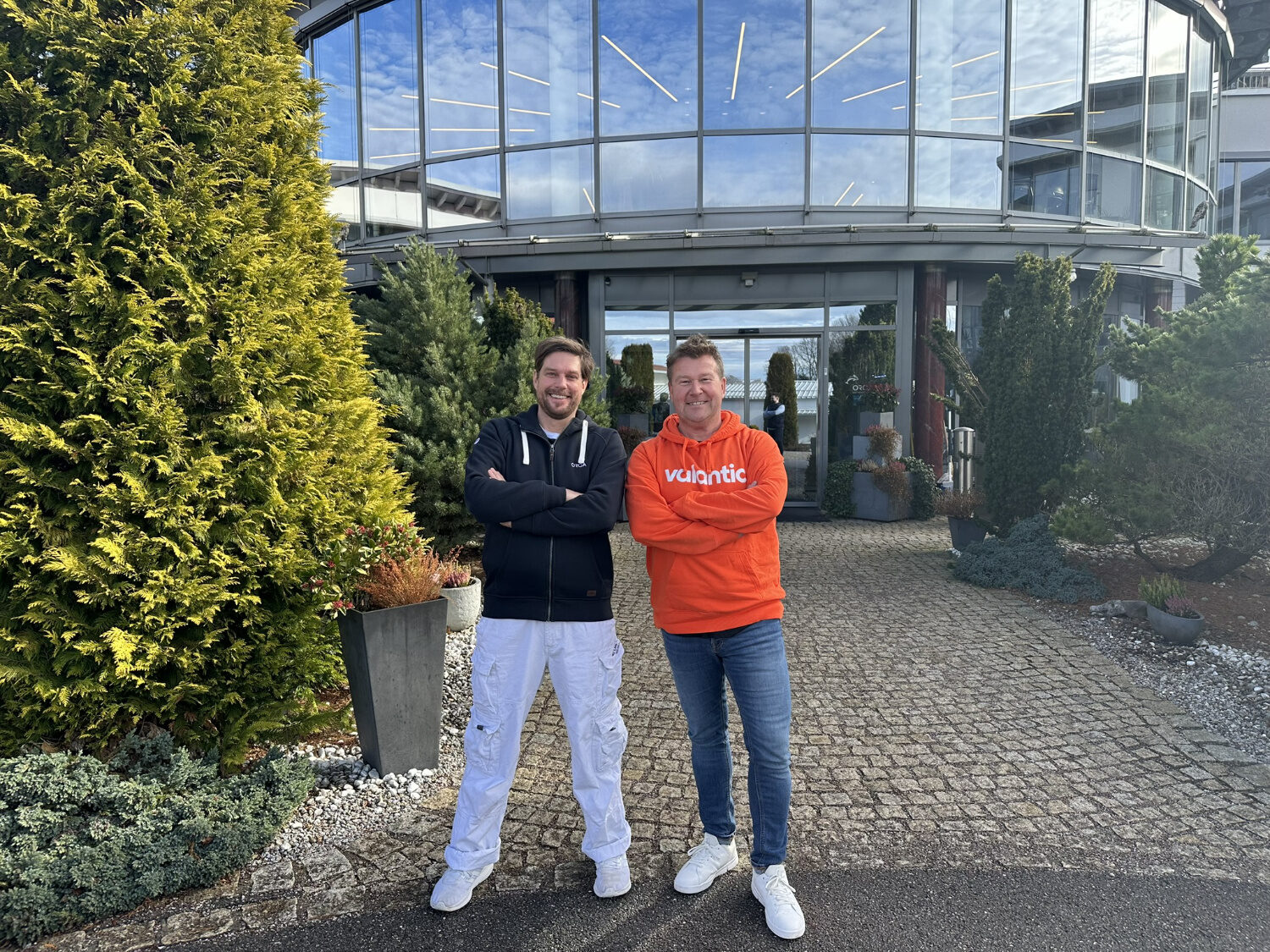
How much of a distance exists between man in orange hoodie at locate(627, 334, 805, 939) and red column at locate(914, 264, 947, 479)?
33.9ft

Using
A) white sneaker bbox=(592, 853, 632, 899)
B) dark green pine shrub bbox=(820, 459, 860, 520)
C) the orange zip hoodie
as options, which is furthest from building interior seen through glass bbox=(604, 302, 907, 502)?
white sneaker bbox=(592, 853, 632, 899)

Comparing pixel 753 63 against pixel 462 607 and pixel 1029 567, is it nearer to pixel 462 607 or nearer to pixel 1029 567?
pixel 1029 567

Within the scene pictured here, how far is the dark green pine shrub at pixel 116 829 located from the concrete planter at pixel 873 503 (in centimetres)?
992

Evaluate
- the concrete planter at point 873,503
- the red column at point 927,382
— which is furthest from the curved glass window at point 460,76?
the concrete planter at point 873,503

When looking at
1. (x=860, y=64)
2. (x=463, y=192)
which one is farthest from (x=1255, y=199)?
(x=463, y=192)

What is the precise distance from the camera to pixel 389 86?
45.8 feet

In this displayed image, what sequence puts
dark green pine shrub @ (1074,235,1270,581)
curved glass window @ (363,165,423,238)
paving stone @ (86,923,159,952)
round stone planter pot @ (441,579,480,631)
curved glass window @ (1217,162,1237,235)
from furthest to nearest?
curved glass window @ (1217,162,1237,235) < curved glass window @ (363,165,423,238) < round stone planter pot @ (441,579,480,631) < dark green pine shrub @ (1074,235,1270,581) < paving stone @ (86,923,159,952)

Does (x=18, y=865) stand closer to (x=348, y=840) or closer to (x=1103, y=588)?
(x=348, y=840)

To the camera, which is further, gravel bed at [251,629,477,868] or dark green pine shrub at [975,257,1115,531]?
dark green pine shrub at [975,257,1115,531]

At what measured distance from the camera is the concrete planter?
39.0 feet

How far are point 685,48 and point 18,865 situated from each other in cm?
1268

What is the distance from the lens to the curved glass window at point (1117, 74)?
1344cm

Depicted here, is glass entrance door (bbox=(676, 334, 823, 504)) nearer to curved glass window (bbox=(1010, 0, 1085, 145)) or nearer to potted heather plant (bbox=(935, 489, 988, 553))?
potted heather plant (bbox=(935, 489, 988, 553))

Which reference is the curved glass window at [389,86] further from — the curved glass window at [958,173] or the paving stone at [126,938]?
the paving stone at [126,938]
